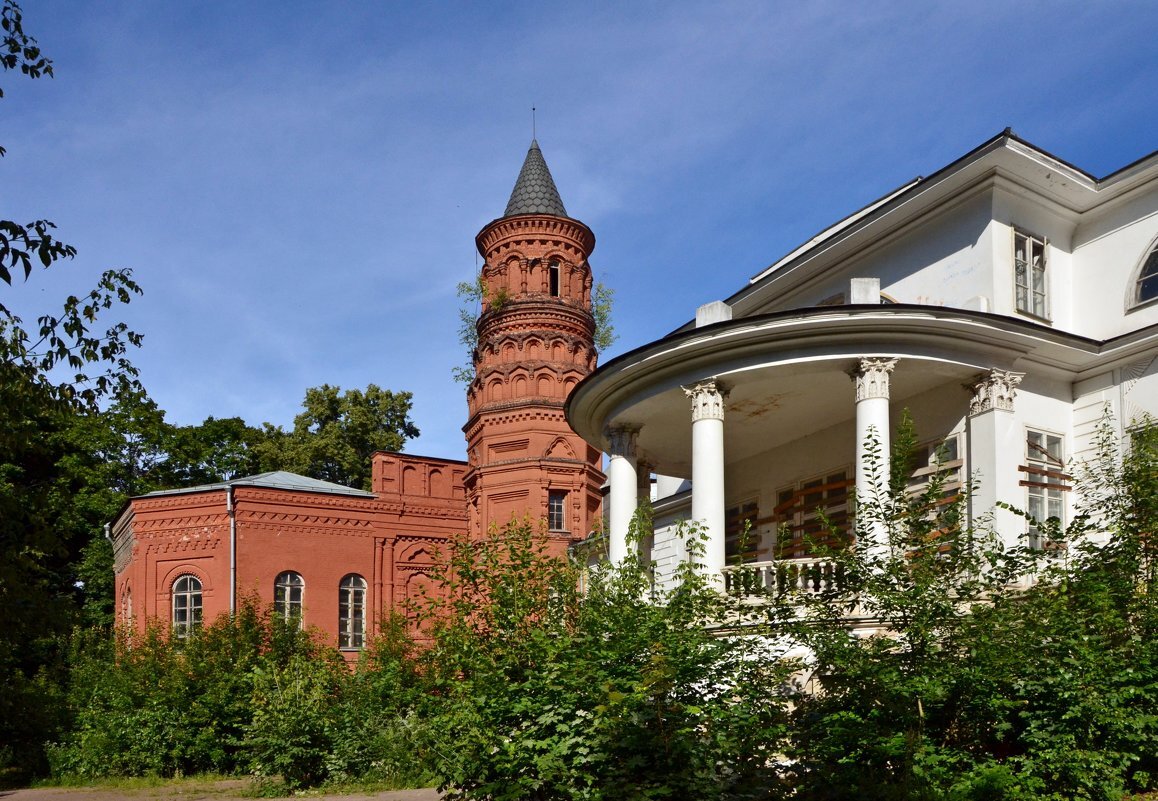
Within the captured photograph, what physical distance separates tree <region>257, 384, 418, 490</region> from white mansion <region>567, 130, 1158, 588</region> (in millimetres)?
34134

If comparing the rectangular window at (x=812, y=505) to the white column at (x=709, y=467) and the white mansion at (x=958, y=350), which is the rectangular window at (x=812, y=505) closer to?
the white mansion at (x=958, y=350)

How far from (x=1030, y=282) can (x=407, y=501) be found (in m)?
27.0

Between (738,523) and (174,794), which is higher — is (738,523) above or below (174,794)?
above

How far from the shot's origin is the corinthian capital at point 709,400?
14.7m

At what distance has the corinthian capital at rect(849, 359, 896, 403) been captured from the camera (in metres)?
13.6

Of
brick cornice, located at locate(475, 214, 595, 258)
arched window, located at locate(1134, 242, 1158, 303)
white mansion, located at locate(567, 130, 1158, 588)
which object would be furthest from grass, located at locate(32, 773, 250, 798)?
brick cornice, located at locate(475, 214, 595, 258)

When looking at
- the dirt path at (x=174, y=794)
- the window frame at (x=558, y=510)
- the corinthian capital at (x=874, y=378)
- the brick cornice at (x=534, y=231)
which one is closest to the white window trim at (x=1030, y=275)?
the corinthian capital at (x=874, y=378)

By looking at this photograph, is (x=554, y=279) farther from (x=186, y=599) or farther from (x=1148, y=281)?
(x=1148, y=281)

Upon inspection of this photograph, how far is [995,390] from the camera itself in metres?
14.0

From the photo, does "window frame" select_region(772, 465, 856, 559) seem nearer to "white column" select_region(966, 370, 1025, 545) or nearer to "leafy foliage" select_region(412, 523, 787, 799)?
"white column" select_region(966, 370, 1025, 545)

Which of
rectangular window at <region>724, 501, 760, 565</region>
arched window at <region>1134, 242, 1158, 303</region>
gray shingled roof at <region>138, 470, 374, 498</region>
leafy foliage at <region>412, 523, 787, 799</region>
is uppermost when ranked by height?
arched window at <region>1134, 242, 1158, 303</region>

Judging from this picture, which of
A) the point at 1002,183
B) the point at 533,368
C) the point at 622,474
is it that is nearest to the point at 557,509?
the point at 533,368

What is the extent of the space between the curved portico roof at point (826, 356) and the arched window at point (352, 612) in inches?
879

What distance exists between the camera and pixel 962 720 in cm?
841
